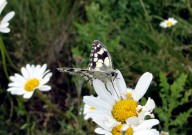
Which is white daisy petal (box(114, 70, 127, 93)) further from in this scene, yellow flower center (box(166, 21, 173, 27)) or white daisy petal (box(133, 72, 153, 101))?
yellow flower center (box(166, 21, 173, 27))

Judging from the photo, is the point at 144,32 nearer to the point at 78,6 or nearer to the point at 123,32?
the point at 123,32

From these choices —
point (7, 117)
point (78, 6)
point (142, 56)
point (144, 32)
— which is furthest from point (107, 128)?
point (78, 6)

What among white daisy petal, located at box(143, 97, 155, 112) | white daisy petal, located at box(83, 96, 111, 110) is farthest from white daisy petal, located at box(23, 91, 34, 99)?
white daisy petal, located at box(143, 97, 155, 112)

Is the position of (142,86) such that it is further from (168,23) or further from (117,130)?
(168,23)

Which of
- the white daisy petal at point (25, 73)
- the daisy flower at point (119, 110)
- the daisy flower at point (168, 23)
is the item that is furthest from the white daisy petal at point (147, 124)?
the daisy flower at point (168, 23)

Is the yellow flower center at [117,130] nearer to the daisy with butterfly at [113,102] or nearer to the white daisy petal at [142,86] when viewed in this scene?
the daisy with butterfly at [113,102]

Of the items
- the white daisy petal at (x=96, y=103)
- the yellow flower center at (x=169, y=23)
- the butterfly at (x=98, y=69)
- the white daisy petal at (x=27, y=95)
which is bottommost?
the white daisy petal at (x=96, y=103)
